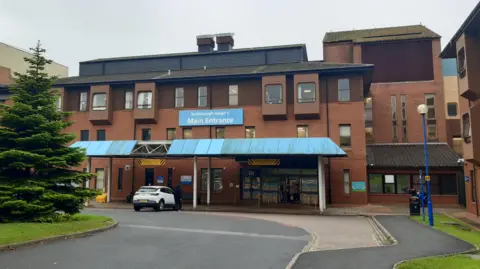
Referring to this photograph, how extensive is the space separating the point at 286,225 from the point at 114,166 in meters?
20.1

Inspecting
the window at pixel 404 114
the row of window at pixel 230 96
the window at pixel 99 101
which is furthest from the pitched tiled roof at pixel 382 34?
the window at pixel 99 101

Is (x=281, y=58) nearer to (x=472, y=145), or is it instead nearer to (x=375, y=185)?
(x=375, y=185)

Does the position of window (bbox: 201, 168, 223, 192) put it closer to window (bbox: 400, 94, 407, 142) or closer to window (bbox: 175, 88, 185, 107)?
window (bbox: 175, 88, 185, 107)

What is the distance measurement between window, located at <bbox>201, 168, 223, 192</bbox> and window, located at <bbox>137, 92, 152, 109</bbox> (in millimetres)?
7406

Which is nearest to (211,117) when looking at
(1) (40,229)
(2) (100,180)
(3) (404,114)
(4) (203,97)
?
(4) (203,97)

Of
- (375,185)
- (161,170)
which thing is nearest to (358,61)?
(375,185)

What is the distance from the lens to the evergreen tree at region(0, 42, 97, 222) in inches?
595

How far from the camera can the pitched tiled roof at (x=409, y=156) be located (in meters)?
30.6

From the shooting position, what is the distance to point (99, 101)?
34656 mm

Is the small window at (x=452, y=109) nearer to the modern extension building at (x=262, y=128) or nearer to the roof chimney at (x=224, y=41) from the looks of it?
the modern extension building at (x=262, y=128)

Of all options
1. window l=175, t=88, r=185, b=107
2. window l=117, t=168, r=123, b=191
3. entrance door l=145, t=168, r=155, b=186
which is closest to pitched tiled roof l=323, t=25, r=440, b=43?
window l=175, t=88, r=185, b=107

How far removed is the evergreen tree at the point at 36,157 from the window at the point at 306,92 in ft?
59.2

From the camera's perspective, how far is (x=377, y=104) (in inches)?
1436

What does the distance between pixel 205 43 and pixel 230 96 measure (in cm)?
1015
